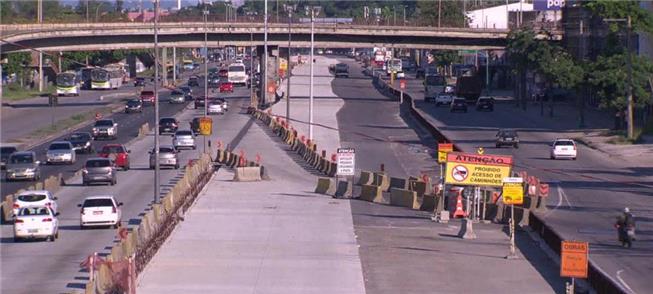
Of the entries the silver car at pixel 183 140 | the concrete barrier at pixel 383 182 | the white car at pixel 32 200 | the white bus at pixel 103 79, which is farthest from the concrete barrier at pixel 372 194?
the white bus at pixel 103 79

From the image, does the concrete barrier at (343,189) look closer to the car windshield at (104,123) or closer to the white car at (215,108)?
the car windshield at (104,123)

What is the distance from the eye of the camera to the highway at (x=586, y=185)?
3609cm

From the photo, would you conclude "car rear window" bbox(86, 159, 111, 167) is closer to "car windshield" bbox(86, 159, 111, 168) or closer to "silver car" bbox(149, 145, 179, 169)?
"car windshield" bbox(86, 159, 111, 168)

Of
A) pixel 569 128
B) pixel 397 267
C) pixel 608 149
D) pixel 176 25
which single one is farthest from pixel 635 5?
pixel 397 267

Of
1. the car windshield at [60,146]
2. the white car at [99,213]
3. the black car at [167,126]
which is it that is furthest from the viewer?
the black car at [167,126]

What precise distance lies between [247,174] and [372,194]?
9.63 metres

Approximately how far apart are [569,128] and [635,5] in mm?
10370

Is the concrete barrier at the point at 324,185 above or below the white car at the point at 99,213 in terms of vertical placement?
below

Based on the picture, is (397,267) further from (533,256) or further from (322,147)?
(322,147)

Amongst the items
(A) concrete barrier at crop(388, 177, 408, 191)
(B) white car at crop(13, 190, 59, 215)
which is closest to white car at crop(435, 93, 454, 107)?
(A) concrete barrier at crop(388, 177, 408, 191)

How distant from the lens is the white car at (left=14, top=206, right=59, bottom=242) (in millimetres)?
→ 38062

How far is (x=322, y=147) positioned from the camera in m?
80.5

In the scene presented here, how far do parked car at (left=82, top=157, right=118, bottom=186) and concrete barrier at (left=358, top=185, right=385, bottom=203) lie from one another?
1152cm

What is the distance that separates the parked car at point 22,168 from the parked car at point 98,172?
3.29 meters
